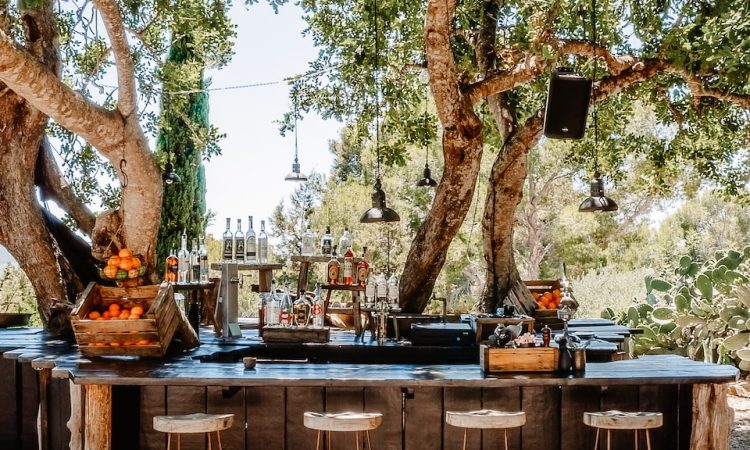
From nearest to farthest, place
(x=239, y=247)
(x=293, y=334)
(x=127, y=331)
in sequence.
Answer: (x=127, y=331) → (x=293, y=334) → (x=239, y=247)

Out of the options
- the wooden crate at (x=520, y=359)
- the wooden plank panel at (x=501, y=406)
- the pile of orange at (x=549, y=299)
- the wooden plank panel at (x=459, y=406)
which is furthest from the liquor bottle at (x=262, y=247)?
the pile of orange at (x=549, y=299)

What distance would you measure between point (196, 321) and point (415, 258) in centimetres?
282

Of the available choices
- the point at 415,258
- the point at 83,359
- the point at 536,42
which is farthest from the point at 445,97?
the point at 83,359

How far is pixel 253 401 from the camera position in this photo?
5.19 m

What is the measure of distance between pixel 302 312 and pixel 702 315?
16.7 feet

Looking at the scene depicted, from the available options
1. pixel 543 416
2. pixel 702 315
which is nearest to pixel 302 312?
pixel 543 416

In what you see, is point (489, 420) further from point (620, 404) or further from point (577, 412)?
point (620, 404)

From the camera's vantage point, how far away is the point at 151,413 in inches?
206

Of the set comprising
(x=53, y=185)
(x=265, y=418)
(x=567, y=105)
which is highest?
(x=567, y=105)

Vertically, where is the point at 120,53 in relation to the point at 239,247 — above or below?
above

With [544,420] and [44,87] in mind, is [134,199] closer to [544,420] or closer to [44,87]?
[44,87]

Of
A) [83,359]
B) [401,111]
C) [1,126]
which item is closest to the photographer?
[83,359]

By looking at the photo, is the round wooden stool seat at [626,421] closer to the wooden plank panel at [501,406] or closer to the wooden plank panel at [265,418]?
the wooden plank panel at [501,406]

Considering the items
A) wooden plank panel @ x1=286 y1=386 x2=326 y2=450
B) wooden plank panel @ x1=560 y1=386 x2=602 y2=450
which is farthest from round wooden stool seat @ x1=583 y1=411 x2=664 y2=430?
wooden plank panel @ x1=286 y1=386 x2=326 y2=450
